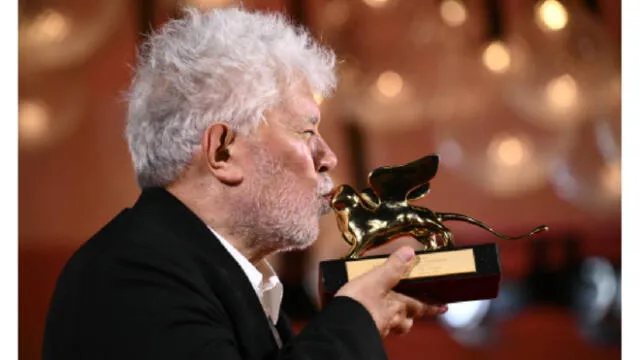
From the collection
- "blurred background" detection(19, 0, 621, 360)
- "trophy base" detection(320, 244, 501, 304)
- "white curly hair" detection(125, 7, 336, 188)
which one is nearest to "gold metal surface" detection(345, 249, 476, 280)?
"trophy base" detection(320, 244, 501, 304)

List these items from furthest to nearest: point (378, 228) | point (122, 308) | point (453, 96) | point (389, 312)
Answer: point (453, 96) → point (378, 228) → point (389, 312) → point (122, 308)

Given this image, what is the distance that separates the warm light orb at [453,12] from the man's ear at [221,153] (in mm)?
1461

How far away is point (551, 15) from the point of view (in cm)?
241

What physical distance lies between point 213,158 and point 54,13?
4.59 ft

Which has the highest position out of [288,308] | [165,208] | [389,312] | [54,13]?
[54,13]

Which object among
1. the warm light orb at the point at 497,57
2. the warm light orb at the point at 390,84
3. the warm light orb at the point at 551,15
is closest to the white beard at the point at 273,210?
the warm light orb at the point at 390,84

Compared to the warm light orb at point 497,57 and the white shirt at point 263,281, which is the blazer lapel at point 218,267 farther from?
the warm light orb at point 497,57

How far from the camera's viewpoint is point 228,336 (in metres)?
0.87

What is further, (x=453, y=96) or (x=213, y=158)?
(x=453, y=96)

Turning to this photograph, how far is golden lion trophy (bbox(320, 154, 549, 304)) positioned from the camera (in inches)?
41.9

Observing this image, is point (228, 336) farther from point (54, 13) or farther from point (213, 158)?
point (54, 13)

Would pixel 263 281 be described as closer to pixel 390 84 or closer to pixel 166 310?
pixel 166 310

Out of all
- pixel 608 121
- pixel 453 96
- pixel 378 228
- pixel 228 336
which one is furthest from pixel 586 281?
pixel 228 336

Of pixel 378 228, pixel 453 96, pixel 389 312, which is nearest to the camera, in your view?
pixel 389 312
